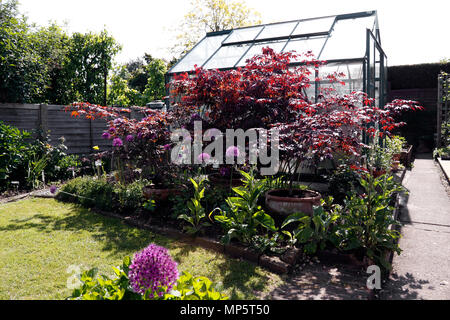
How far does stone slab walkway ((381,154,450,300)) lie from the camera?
2.55m

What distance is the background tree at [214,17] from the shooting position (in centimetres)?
1917

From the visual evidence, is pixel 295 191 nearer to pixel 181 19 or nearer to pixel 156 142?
pixel 156 142

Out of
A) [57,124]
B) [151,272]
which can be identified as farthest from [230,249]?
[57,124]

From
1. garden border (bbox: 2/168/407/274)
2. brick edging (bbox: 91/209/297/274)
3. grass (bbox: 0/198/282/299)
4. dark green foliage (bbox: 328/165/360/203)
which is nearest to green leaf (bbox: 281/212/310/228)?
A: garden border (bbox: 2/168/407/274)

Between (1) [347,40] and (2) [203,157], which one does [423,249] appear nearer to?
(2) [203,157]

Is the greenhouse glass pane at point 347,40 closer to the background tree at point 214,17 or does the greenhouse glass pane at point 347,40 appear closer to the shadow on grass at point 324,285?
the shadow on grass at point 324,285

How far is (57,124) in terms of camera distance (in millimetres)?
7715

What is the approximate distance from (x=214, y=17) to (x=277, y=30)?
12.3 metres

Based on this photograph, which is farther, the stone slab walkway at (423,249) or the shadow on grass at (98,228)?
the shadow on grass at (98,228)

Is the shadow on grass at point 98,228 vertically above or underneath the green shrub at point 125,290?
underneath

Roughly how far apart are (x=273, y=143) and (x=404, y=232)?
77.2 inches

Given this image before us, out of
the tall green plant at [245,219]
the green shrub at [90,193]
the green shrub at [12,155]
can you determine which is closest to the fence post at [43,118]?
the green shrub at [12,155]

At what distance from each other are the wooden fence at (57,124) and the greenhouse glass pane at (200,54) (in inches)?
111
